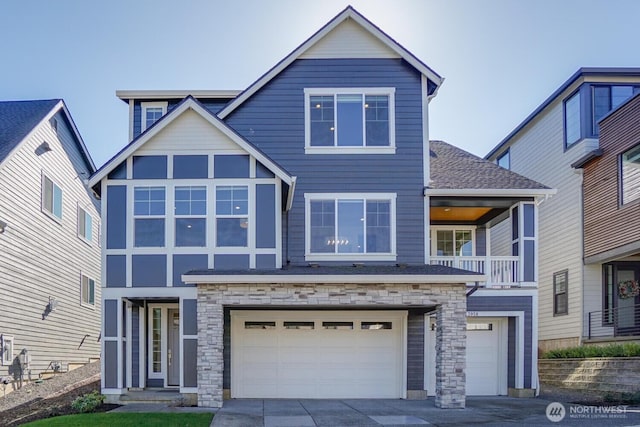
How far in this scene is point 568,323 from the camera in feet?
62.5

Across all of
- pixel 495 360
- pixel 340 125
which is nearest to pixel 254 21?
pixel 340 125

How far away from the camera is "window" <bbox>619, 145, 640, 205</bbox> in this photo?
16.3m

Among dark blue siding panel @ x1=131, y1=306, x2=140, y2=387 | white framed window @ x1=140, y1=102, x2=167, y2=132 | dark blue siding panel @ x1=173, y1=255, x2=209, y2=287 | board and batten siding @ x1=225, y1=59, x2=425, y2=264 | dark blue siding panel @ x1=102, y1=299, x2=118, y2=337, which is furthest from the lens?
white framed window @ x1=140, y1=102, x2=167, y2=132

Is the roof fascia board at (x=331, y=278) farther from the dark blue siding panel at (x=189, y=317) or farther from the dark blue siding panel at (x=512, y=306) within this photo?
the dark blue siding panel at (x=512, y=306)

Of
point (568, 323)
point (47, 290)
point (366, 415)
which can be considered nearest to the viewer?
point (366, 415)

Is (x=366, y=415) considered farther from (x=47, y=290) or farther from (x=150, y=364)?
(x=47, y=290)

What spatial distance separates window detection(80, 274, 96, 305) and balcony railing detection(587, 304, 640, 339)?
16.5 metres

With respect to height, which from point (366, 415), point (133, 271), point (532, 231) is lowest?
point (366, 415)

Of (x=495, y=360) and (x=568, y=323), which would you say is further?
(x=568, y=323)

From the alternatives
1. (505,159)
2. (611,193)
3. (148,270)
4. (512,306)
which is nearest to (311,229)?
(148,270)

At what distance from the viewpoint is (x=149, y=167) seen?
1389cm

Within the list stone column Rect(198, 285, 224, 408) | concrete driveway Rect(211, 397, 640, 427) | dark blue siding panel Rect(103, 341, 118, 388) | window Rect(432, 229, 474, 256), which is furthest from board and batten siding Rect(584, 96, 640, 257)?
dark blue siding panel Rect(103, 341, 118, 388)

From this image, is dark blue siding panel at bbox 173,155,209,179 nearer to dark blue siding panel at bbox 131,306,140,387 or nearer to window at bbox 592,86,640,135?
dark blue siding panel at bbox 131,306,140,387

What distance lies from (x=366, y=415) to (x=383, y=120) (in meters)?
7.25
